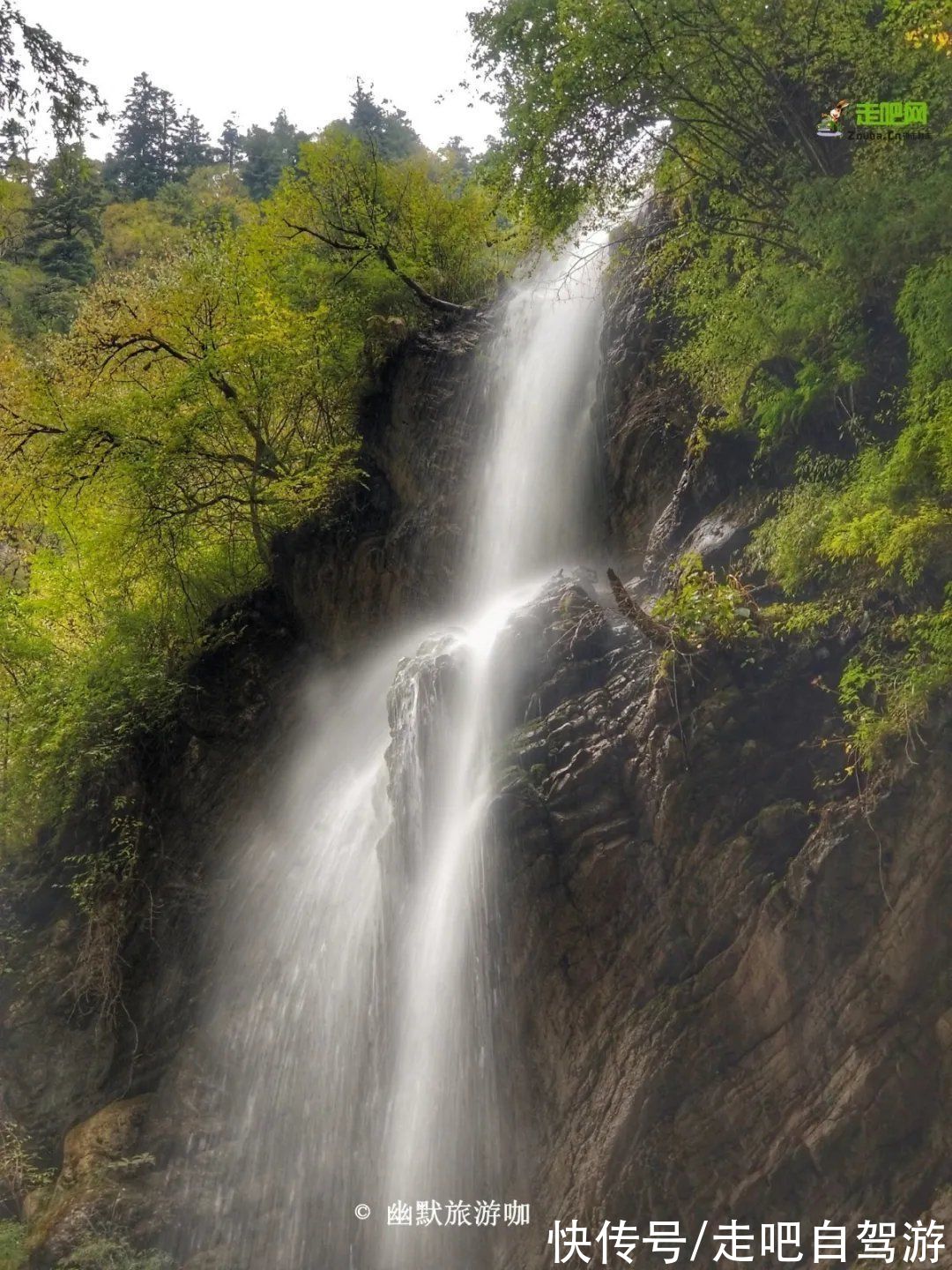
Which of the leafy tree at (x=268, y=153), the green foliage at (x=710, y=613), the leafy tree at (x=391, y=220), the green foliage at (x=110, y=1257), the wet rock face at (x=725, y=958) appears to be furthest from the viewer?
the leafy tree at (x=268, y=153)

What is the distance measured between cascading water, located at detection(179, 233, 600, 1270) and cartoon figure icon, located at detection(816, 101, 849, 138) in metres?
2.40

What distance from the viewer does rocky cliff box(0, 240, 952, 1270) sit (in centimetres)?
516

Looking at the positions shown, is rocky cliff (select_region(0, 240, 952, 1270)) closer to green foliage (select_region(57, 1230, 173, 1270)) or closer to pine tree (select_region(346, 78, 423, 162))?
green foliage (select_region(57, 1230, 173, 1270))

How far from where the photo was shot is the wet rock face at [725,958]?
5086mm

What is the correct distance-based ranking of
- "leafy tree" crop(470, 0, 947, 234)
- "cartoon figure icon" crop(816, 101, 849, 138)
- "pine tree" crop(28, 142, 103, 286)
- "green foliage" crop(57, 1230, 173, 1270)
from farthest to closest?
"pine tree" crop(28, 142, 103, 286) → "green foliage" crop(57, 1230, 173, 1270) → "cartoon figure icon" crop(816, 101, 849, 138) → "leafy tree" crop(470, 0, 947, 234)

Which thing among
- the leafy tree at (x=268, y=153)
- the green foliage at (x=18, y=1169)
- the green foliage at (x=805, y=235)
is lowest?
the green foliage at (x=18, y=1169)

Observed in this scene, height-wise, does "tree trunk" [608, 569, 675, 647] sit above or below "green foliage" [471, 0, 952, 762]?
below

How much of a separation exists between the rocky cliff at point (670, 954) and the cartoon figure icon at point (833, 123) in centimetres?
246

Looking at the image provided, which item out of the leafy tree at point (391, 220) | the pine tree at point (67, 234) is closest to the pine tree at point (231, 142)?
the pine tree at point (67, 234)

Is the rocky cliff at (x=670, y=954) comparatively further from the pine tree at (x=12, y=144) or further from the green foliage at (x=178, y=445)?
the pine tree at (x=12, y=144)

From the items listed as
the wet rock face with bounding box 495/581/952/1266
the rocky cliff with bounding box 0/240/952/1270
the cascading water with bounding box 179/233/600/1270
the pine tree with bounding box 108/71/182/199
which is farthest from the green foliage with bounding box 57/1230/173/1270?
the pine tree with bounding box 108/71/182/199

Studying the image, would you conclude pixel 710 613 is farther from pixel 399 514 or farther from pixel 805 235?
pixel 399 514

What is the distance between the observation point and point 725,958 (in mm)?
5754

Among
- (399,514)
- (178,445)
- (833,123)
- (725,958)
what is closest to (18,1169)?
(725,958)
